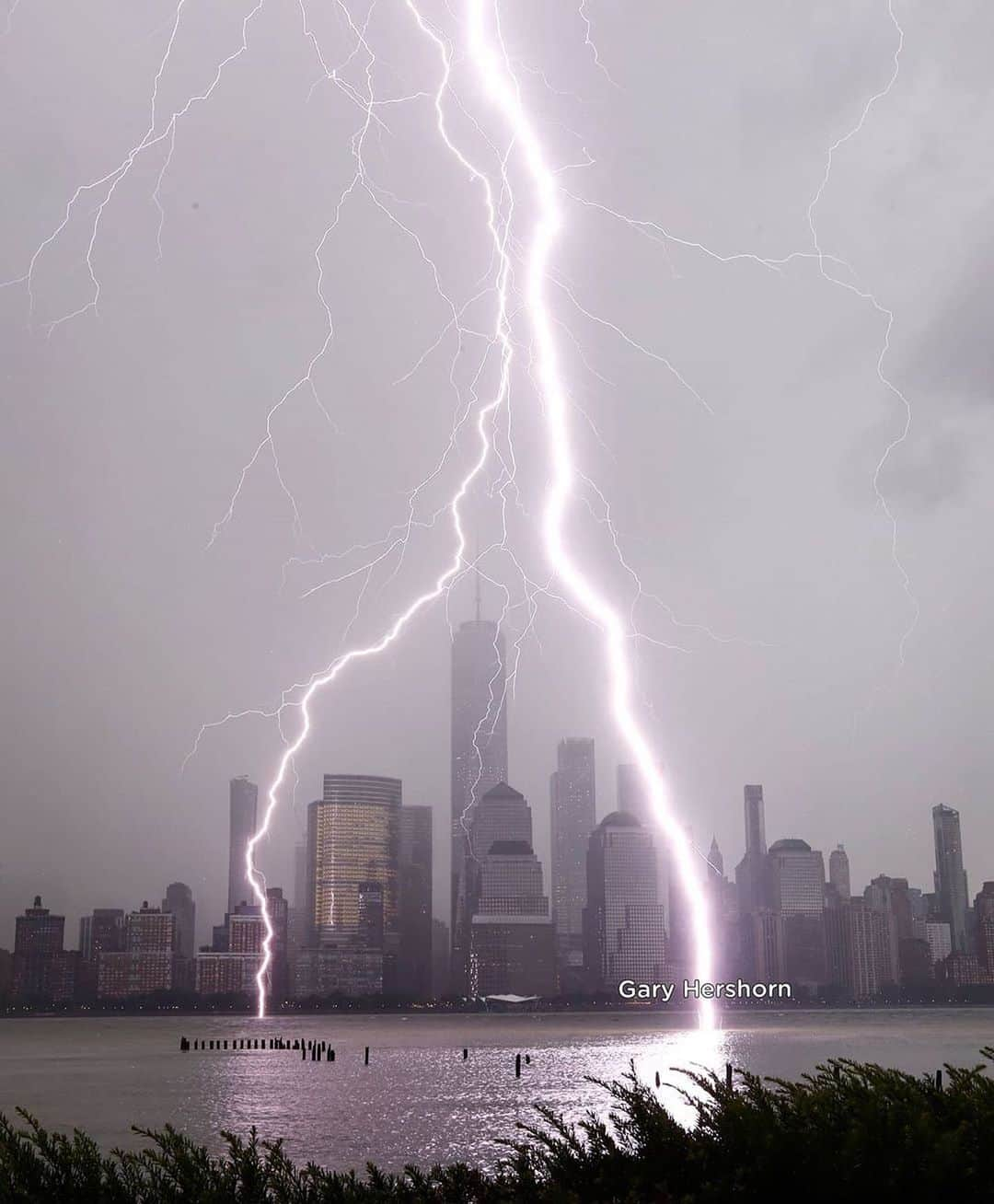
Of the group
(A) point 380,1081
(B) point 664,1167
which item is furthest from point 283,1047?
(B) point 664,1167

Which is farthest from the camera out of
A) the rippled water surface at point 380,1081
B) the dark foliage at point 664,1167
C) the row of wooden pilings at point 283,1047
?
the row of wooden pilings at point 283,1047

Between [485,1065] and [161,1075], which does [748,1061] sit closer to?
[485,1065]

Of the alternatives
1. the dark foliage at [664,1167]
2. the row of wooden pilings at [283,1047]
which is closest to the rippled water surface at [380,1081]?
the row of wooden pilings at [283,1047]

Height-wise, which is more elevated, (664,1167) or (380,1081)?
(664,1167)

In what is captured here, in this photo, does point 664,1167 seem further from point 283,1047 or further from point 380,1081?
point 283,1047

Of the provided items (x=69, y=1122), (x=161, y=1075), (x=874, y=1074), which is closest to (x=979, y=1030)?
(x=161, y=1075)

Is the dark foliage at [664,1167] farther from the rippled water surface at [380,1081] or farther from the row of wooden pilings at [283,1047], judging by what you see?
the row of wooden pilings at [283,1047]

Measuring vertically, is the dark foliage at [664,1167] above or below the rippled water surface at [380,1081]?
above
